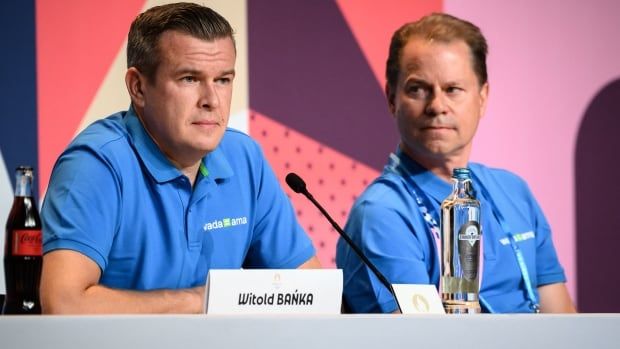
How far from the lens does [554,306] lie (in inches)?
108

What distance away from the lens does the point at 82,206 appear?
216 cm

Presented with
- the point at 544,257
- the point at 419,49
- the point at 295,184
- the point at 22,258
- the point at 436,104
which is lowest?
the point at 544,257

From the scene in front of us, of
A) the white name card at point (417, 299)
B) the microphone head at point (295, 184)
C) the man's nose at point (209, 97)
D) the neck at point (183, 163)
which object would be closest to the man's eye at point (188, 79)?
the man's nose at point (209, 97)

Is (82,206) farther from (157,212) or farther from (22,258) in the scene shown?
(22,258)

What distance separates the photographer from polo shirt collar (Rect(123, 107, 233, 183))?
231 cm

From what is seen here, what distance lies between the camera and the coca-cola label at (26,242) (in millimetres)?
1829

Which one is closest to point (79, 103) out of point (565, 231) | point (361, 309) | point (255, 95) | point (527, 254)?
point (255, 95)

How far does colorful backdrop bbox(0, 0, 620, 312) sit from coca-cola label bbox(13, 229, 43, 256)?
3.96ft

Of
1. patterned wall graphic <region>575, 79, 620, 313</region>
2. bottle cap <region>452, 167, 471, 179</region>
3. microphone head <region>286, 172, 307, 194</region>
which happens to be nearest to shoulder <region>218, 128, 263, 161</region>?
microphone head <region>286, 172, 307, 194</region>

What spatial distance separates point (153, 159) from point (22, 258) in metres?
0.54

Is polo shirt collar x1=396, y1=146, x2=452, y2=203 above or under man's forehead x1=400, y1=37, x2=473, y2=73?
under

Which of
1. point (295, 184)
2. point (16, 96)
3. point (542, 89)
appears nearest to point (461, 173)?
point (295, 184)

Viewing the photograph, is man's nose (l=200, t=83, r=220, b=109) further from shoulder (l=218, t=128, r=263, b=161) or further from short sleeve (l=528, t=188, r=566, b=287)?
short sleeve (l=528, t=188, r=566, b=287)

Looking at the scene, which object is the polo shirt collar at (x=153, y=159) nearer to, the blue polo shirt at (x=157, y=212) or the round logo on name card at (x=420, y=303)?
the blue polo shirt at (x=157, y=212)
